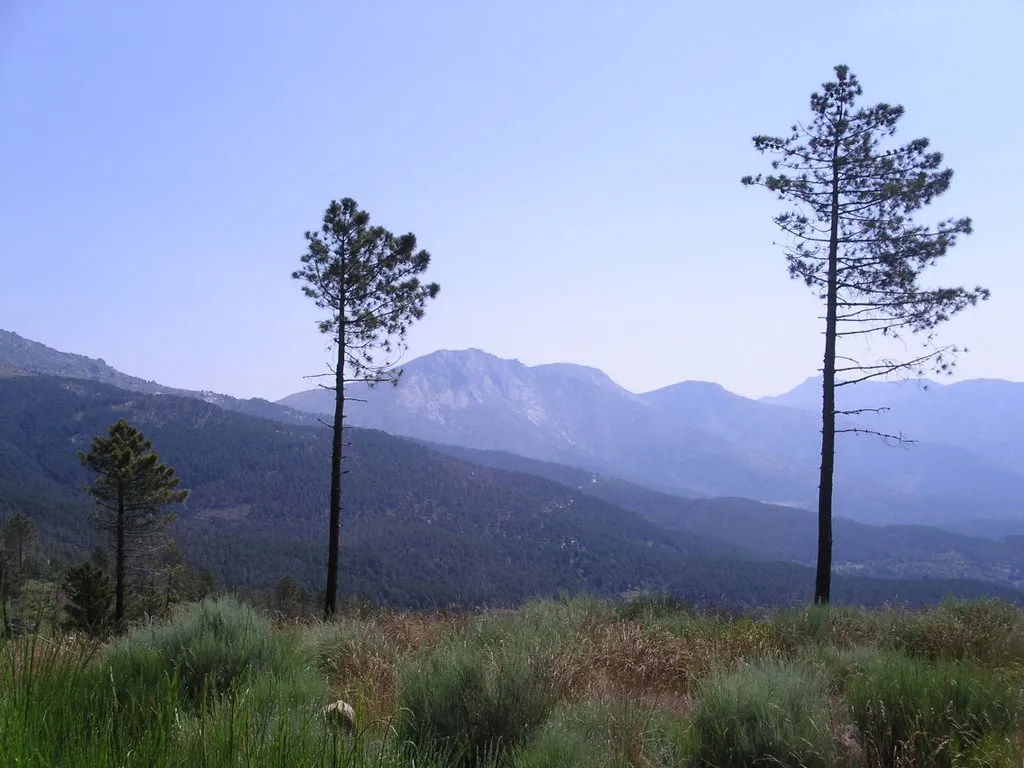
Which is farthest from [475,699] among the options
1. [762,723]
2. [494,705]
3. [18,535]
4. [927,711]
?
[18,535]

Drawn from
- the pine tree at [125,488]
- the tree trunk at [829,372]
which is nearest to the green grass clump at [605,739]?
the tree trunk at [829,372]

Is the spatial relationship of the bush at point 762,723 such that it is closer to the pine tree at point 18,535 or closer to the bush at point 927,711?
the bush at point 927,711

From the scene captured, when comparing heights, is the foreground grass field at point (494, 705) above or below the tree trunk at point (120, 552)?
above

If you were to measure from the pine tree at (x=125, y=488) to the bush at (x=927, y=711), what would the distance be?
1045 inches

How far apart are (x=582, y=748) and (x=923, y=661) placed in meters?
3.47

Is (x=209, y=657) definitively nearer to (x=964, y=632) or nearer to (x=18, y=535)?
(x=964, y=632)

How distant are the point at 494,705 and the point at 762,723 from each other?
1635mm

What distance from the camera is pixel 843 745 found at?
4258 millimetres

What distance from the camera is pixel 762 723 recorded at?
411cm

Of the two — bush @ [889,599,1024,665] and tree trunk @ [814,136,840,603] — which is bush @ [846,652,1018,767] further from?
tree trunk @ [814,136,840,603]

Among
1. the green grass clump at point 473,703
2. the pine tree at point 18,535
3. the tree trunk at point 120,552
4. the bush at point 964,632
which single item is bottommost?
the pine tree at point 18,535

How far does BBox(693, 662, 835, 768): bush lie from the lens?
13.1 feet

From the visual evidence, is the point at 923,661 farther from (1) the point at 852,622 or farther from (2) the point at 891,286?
(2) the point at 891,286

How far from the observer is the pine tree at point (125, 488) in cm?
2550
